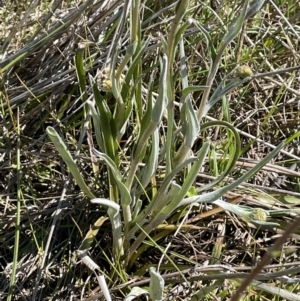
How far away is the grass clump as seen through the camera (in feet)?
3.59

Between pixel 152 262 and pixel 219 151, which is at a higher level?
pixel 219 151

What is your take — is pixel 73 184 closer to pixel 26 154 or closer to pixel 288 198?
pixel 26 154

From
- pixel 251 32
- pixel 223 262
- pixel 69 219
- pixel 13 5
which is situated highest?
pixel 13 5

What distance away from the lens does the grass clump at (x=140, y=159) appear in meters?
1.09

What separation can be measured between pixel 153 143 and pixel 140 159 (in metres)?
0.05

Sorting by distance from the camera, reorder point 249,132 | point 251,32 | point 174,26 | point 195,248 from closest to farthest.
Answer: point 174,26
point 195,248
point 249,132
point 251,32

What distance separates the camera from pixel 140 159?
1.15 meters

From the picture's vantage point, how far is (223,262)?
132 cm

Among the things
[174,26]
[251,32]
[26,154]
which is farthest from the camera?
[251,32]

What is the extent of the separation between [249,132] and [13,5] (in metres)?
0.91

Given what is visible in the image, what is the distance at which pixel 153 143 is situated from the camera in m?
1.13

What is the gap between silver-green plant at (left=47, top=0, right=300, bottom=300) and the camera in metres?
1.02

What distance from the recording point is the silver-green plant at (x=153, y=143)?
3.33 feet

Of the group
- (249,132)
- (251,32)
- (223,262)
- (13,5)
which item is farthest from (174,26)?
(13,5)
